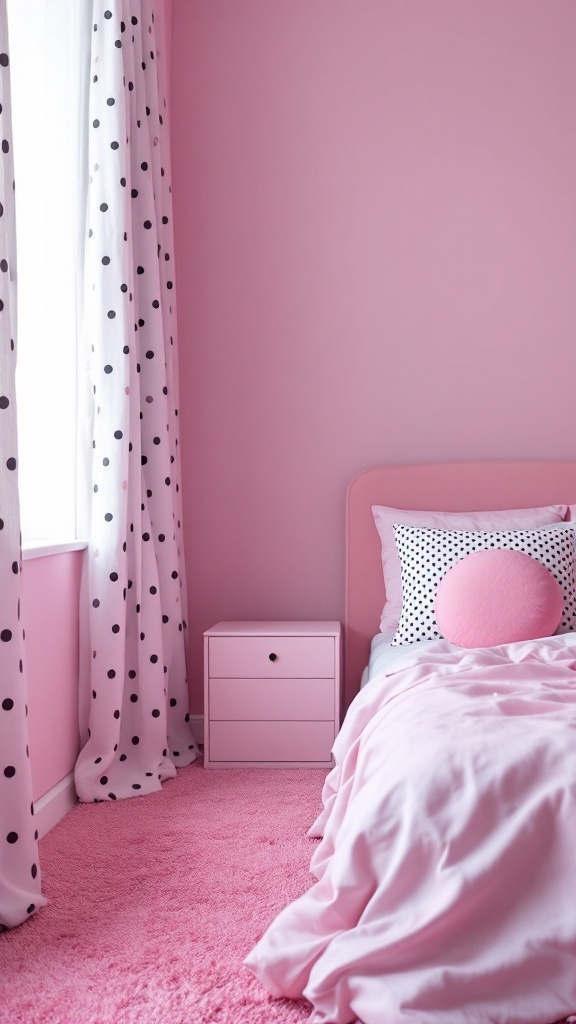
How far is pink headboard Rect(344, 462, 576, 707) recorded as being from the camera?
10.6 ft

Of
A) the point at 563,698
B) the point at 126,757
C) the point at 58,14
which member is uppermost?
the point at 58,14

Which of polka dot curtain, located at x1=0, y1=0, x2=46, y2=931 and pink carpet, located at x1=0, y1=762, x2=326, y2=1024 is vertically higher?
polka dot curtain, located at x1=0, y1=0, x2=46, y2=931

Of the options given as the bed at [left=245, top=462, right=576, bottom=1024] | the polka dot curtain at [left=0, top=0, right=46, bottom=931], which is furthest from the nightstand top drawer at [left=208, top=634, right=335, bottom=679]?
the polka dot curtain at [left=0, top=0, right=46, bottom=931]

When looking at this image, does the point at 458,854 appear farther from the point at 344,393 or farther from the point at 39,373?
the point at 344,393

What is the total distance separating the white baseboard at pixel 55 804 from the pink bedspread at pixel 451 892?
3.16 feet

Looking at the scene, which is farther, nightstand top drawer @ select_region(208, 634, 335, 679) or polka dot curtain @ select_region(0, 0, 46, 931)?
nightstand top drawer @ select_region(208, 634, 335, 679)

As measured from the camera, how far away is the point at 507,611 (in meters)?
2.54

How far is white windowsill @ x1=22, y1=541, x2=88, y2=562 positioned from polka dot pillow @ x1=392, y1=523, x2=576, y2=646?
1010 millimetres

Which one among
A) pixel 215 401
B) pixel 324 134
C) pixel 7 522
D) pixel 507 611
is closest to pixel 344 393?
pixel 215 401

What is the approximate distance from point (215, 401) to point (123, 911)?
1948 millimetres

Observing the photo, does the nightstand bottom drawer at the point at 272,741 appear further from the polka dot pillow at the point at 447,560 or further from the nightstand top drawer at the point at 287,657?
the polka dot pillow at the point at 447,560

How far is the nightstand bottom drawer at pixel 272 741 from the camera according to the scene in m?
3.01

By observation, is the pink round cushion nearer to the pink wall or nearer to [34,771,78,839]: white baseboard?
the pink wall

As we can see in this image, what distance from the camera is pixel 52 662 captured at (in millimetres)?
2486
